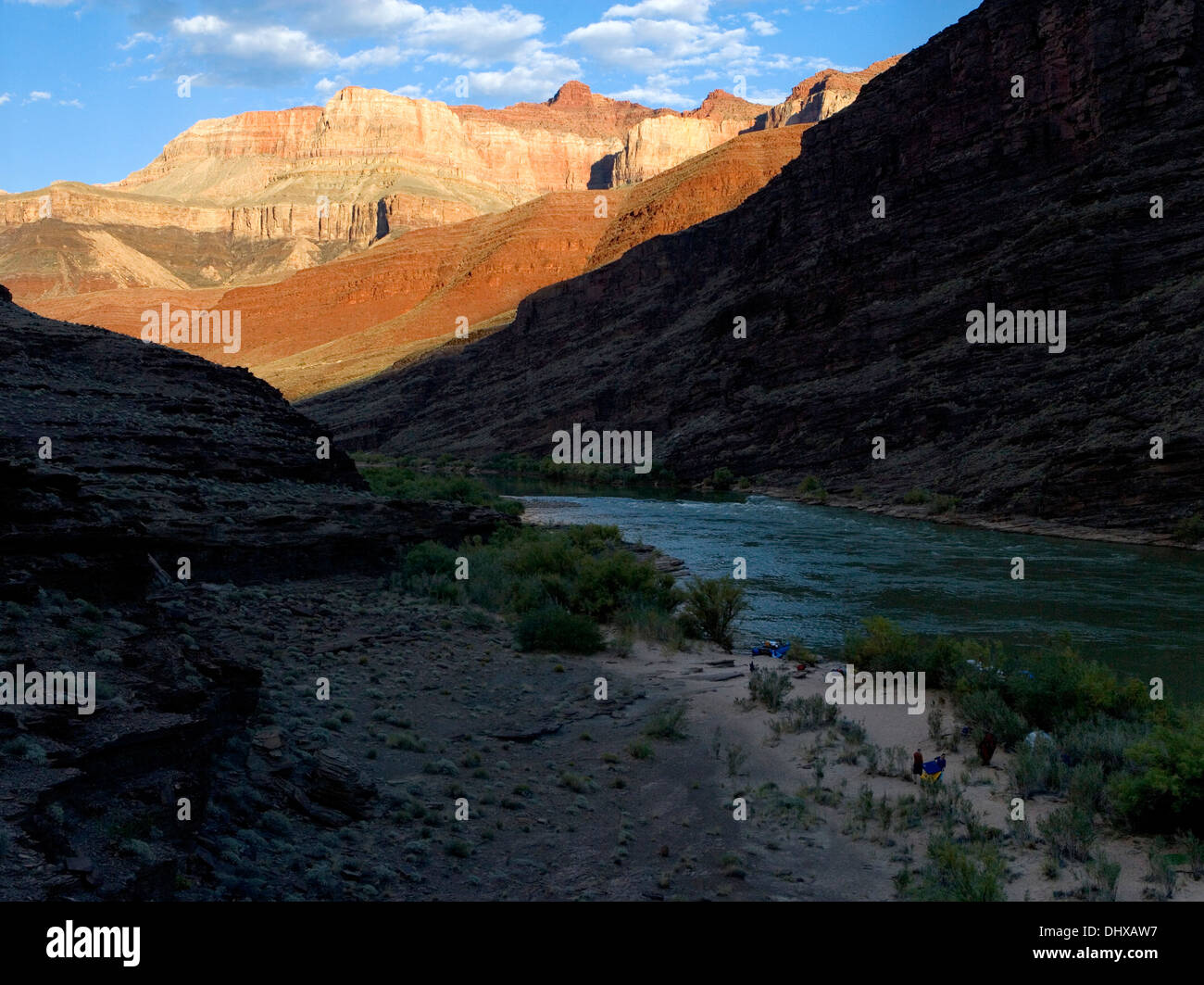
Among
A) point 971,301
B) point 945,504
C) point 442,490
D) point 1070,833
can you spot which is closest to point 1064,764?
point 1070,833

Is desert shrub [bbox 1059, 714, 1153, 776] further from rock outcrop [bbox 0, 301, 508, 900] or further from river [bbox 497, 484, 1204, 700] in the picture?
rock outcrop [bbox 0, 301, 508, 900]

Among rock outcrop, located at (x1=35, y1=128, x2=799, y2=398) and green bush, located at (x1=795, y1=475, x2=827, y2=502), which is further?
rock outcrop, located at (x1=35, y1=128, x2=799, y2=398)

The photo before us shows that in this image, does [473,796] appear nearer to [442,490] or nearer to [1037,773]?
[1037,773]

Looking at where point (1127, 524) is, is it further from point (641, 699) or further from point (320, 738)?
point (320, 738)

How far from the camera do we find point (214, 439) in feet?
72.7

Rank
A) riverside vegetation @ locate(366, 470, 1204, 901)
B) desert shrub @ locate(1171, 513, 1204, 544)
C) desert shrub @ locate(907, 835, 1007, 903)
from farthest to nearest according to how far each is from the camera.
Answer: desert shrub @ locate(1171, 513, 1204, 544), riverside vegetation @ locate(366, 470, 1204, 901), desert shrub @ locate(907, 835, 1007, 903)

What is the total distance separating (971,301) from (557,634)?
4180cm

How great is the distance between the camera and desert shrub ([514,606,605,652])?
15734 mm

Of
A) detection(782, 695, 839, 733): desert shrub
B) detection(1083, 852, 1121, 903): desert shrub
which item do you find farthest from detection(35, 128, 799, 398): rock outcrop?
detection(1083, 852, 1121, 903): desert shrub

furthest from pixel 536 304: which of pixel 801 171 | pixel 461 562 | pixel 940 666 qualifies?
pixel 940 666

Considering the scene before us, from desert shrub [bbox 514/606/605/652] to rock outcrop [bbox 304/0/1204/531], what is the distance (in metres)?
24.6

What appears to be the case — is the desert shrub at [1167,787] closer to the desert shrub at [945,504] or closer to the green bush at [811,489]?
the desert shrub at [945,504]

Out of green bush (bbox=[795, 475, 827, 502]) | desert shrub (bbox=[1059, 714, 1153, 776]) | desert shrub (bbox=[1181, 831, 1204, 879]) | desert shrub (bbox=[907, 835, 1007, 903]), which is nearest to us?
desert shrub (bbox=[907, 835, 1007, 903])

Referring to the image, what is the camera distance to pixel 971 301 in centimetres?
5016
